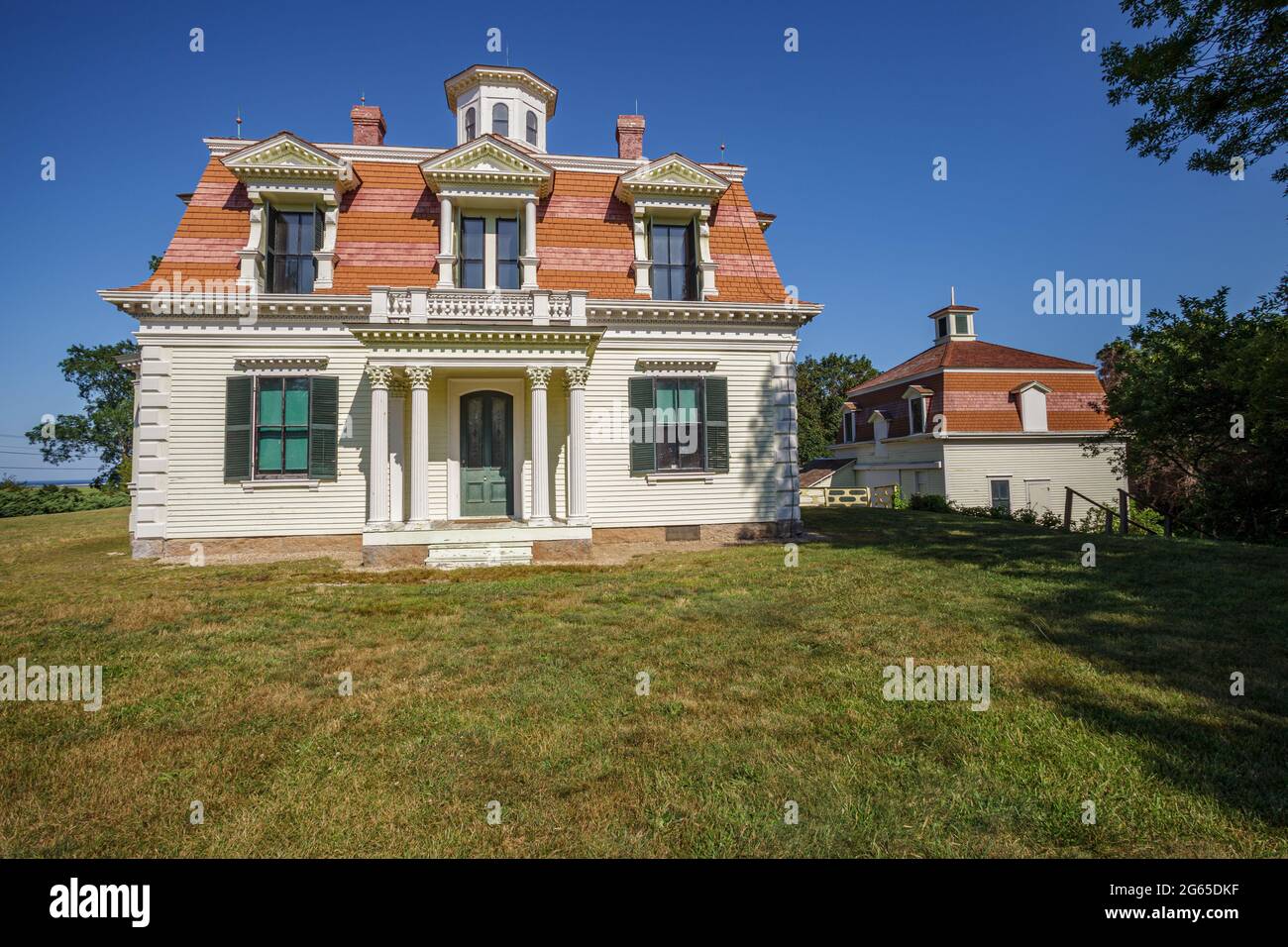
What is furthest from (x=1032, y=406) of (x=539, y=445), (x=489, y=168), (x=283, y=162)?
(x=283, y=162)

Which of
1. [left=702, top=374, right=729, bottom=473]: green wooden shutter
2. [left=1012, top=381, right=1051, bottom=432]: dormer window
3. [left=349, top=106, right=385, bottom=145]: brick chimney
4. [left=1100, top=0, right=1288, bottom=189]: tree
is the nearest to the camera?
[left=1100, top=0, right=1288, bottom=189]: tree

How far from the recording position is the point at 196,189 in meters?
13.9

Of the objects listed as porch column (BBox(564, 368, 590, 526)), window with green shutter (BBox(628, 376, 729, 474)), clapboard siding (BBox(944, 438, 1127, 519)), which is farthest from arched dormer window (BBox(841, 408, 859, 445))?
porch column (BBox(564, 368, 590, 526))

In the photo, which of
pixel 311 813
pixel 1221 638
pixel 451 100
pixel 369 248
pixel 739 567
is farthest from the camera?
pixel 451 100

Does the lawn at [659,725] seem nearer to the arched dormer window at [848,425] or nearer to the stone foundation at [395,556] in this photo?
the stone foundation at [395,556]

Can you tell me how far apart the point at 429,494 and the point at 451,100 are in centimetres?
1481

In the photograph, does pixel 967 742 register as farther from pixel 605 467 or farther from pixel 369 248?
pixel 369 248

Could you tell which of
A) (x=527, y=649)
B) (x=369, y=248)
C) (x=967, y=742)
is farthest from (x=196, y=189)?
(x=967, y=742)

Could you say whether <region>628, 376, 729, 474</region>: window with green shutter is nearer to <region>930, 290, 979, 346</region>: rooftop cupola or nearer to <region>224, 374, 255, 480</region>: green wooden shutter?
<region>224, 374, 255, 480</region>: green wooden shutter

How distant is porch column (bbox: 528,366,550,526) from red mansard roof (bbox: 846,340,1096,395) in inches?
904

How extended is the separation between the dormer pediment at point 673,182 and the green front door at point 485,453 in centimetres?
646

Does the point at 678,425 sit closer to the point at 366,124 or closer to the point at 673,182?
the point at 673,182

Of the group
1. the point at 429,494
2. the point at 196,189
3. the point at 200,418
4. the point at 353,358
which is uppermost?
the point at 196,189

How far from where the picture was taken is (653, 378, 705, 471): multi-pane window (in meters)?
14.4
